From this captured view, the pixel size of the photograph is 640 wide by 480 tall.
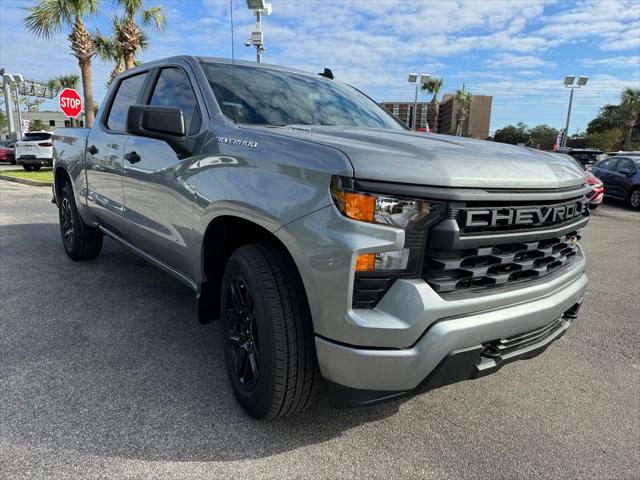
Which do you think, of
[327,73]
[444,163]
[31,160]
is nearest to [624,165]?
[327,73]

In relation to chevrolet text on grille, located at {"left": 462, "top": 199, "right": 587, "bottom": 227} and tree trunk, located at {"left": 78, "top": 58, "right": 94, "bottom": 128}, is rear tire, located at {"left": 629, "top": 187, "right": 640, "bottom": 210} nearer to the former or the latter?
chevrolet text on grille, located at {"left": 462, "top": 199, "right": 587, "bottom": 227}

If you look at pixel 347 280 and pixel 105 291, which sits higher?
pixel 347 280

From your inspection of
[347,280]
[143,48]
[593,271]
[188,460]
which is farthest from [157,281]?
[143,48]

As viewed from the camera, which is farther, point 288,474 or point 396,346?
point 288,474

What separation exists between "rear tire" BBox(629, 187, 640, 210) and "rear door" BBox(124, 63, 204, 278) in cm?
1386

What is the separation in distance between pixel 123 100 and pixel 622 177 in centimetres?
1412

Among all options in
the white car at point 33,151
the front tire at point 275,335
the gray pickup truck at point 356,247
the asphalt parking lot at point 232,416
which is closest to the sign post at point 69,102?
the white car at point 33,151

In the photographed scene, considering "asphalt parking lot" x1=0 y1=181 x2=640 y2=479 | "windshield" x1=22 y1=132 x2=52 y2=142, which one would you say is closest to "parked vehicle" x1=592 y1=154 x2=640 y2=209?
"asphalt parking lot" x1=0 y1=181 x2=640 y2=479

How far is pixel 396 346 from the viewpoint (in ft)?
5.85

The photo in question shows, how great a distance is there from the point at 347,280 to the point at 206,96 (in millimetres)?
1618

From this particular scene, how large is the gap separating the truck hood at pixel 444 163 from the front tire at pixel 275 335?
59 cm

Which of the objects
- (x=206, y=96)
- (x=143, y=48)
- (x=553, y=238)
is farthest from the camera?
(x=143, y=48)

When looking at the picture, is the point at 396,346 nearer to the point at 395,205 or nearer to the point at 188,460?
the point at 395,205

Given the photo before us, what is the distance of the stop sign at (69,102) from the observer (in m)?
13.9
